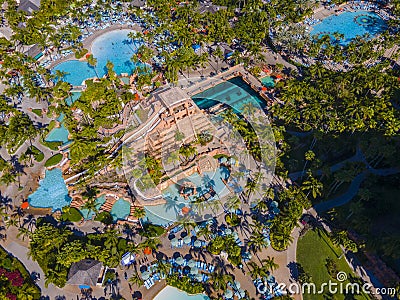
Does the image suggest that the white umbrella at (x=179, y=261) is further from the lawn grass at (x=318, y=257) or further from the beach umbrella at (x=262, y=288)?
the lawn grass at (x=318, y=257)

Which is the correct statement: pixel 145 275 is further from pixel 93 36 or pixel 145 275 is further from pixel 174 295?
pixel 93 36

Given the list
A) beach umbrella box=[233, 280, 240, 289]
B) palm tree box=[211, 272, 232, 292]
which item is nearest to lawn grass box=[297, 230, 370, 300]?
beach umbrella box=[233, 280, 240, 289]

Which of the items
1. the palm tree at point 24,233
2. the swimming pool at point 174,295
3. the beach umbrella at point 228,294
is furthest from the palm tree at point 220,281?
the palm tree at point 24,233

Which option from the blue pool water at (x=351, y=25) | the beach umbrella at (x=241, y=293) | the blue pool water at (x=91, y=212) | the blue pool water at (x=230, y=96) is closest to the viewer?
the beach umbrella at (x=241, y=293)

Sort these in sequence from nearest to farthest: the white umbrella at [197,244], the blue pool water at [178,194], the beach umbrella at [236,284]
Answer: the beach umbrella at [236,284], the white umbrella at [197,244], the blue pool water at [178,194]

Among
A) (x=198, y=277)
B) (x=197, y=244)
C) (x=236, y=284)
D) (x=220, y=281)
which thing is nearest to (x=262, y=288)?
(x=236, y=284)

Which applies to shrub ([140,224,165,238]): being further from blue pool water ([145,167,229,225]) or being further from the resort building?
the resort building
